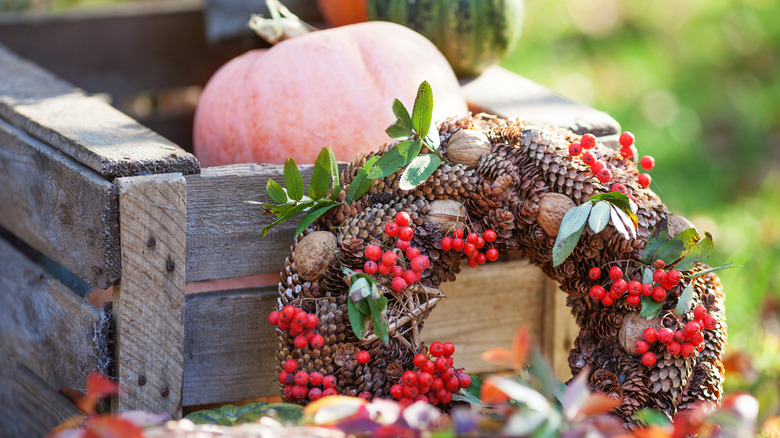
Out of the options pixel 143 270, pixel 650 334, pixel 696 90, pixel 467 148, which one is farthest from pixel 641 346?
pixel 696 90

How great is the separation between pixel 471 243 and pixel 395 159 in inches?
6.6

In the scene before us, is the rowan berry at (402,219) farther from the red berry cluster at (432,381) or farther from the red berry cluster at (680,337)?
the red berry cluster at (680,337)

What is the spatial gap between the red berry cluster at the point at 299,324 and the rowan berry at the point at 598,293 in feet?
1.33

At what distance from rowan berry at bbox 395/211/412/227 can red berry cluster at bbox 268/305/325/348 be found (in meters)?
0.19

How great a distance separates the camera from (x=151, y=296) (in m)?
1.26

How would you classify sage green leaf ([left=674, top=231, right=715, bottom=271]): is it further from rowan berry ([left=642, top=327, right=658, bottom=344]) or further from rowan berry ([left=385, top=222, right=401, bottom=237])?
rowan berry ([left=385, top=222, right=401, bottom=237])

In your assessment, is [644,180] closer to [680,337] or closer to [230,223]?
[680,337]

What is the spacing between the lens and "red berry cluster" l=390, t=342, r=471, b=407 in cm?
120

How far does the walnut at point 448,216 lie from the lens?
125 cm

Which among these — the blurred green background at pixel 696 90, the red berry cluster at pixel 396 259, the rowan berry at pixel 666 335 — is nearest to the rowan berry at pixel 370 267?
the red berry cluster at pixel 396 259

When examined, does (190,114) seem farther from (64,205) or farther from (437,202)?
(437,202)

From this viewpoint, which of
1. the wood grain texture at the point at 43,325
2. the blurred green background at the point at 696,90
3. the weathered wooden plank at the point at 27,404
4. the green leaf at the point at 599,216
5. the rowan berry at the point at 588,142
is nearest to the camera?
the green leaf at the point at 599,216

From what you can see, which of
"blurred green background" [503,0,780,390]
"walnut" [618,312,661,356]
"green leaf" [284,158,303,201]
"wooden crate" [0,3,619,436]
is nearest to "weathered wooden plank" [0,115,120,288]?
"wooden crate" [0,3,619,436]

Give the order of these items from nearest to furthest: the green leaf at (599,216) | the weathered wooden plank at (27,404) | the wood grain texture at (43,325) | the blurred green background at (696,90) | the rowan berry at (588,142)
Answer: the green leaf at (599,216), the rowan berry at (588,142), the wood grain texture at (43,325), the weathered wooden plank at (27,404), the blurred green background at (696,90)
